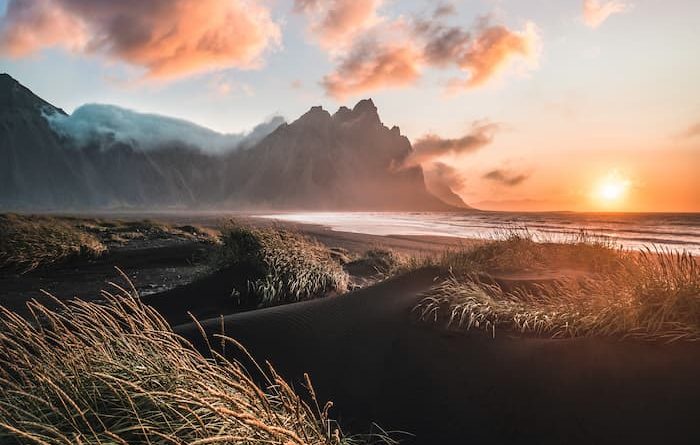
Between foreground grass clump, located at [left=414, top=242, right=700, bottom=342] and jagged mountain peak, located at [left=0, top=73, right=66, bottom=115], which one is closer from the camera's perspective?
foreground grass clump, located at [left=414, top=242, right=700, bottom=342]

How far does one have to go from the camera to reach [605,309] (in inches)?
189

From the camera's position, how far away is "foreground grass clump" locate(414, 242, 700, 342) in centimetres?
439

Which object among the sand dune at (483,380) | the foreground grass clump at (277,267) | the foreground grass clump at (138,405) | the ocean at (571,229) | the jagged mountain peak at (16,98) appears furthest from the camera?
the jagged mountain peak at (16,98)

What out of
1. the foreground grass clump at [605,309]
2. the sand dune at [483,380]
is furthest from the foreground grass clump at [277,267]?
the foreground grass clump at [605,309]

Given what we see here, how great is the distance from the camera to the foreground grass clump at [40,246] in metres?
14.5

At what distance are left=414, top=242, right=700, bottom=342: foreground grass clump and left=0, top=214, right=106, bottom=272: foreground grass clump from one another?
1488 cm

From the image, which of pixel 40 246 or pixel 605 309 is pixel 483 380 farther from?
pixel 40 246

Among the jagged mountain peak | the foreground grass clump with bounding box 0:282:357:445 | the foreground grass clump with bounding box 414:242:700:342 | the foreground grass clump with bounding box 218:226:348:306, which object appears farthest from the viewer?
the jagged mountain peak

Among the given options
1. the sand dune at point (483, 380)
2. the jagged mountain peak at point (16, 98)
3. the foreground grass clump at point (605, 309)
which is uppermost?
the jagged mountain peak at point (16, 98)

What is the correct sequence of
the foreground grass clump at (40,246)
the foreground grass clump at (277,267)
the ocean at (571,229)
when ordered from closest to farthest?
1. the foreground grass clump at (277,267)
2. the foreground grass clump at (40,246)
3. the ocean at (571,229)

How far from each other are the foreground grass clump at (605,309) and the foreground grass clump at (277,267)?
14.3 feet

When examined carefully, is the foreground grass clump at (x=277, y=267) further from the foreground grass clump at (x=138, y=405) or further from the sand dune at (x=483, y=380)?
the foreground grass clump at (x=138, y=405)

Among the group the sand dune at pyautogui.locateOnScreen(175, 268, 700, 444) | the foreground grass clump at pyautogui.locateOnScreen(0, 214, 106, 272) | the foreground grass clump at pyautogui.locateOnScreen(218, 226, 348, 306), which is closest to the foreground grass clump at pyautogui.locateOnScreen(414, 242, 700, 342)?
the sand dune at pyautogui.locateOnScreen(175, 268, 700, 444)

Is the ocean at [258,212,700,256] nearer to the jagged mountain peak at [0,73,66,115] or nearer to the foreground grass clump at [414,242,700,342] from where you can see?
the foreground grass clump at [414,242,700,342]
